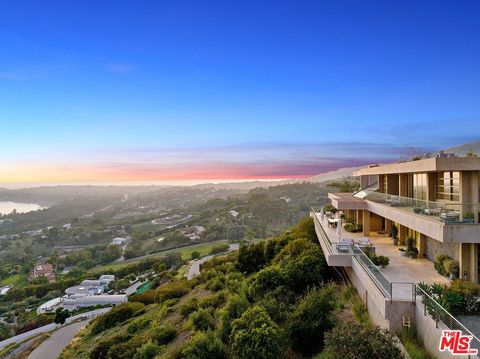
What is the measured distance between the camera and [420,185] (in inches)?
612

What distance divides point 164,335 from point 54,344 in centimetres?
2181

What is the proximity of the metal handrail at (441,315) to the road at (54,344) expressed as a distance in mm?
29365

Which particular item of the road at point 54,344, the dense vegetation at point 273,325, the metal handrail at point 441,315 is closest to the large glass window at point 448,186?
the dense vegetation at point 273,325

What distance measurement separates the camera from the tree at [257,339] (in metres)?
8.90

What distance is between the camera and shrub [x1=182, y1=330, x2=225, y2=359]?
1021 cm

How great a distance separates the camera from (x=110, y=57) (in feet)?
91.9

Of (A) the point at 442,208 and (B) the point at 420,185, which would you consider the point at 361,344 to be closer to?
(A) the point at 442,208

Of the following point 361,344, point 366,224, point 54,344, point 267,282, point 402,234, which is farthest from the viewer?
point 54,344

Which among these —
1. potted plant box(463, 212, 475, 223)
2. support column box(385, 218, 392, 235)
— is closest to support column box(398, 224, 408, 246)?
support column box(385, 218, 392, 235)

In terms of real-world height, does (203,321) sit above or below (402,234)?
below

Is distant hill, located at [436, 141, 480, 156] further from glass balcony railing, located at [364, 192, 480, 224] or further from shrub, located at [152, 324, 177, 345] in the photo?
shrub, located at [152, 324, 177, 345]

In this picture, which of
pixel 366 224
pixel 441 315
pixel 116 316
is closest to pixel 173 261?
pixel 116 316

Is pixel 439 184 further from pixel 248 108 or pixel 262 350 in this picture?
pixel 248 108

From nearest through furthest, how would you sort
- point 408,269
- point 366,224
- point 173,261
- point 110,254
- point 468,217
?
point 468,217 < point 408,269 < point 366,224 < point 173,261 < point 110,254
